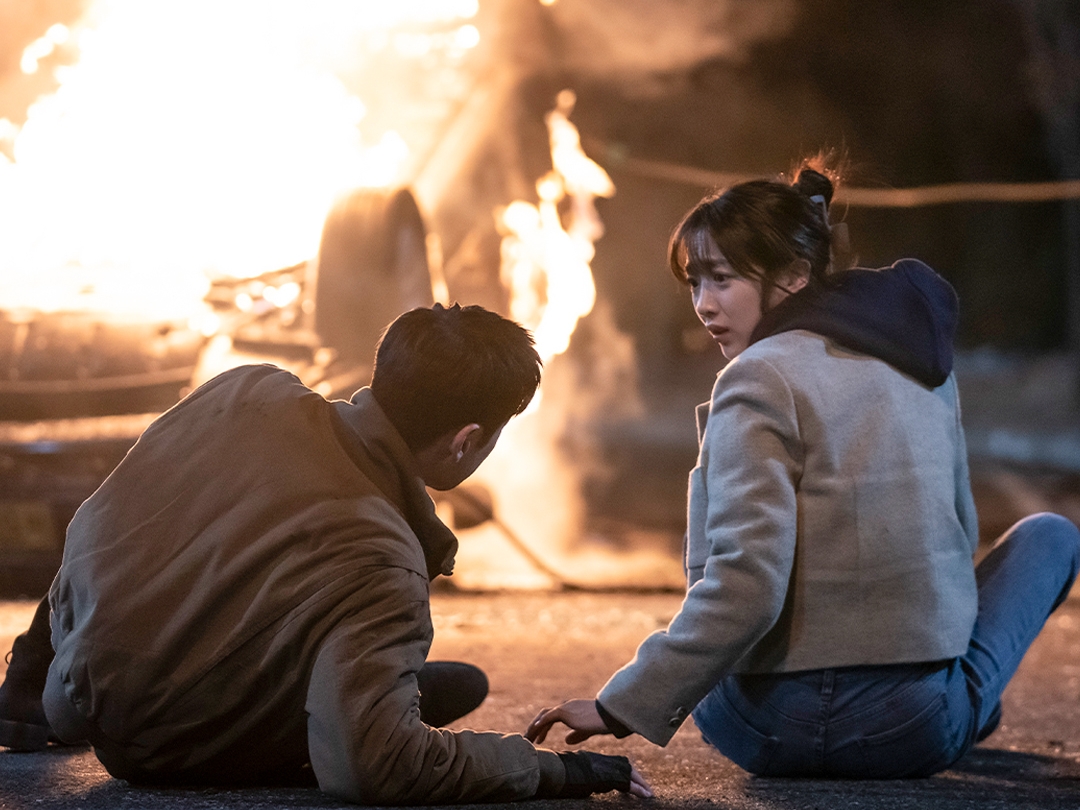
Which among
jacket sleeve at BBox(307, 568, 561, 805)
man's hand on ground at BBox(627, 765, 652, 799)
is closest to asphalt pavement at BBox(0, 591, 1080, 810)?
man's hand on ground at BBox(627, 765, 652, 799)

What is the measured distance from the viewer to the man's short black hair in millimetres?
1766

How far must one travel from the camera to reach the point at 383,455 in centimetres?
179

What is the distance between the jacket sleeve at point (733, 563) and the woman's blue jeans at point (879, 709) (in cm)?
18

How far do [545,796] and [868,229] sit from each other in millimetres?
18175

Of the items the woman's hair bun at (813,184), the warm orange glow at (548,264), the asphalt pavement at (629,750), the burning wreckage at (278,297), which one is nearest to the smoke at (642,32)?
the warm orange glow at (548,264)

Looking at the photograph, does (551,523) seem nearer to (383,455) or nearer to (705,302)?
(705,302)

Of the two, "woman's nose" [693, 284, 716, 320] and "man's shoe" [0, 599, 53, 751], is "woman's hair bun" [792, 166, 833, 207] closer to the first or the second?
"woman's nose" [693, 284, 716, 320]

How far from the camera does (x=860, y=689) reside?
1.98 m

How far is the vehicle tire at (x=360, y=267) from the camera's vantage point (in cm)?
559

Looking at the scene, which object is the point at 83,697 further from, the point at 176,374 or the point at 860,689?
the point at 176,374

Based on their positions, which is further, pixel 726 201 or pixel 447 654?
pixel 447 654

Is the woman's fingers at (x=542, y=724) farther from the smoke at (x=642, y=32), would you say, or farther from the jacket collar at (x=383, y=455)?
the smoke at (x=642, y=32)

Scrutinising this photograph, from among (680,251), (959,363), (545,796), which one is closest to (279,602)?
(545,796)

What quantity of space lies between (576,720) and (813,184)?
1.06m
